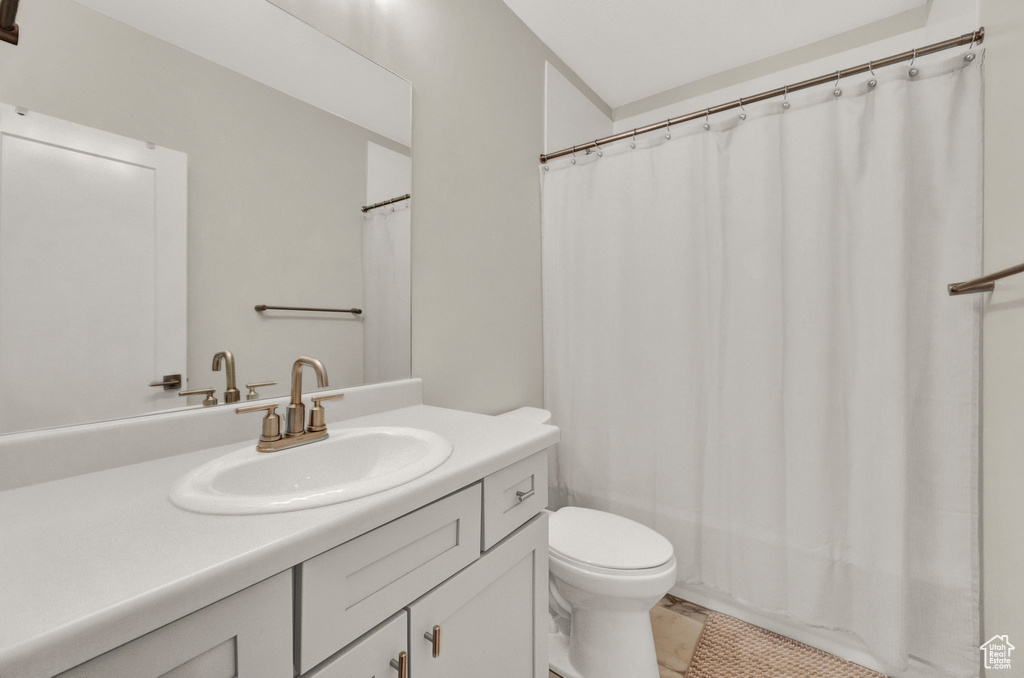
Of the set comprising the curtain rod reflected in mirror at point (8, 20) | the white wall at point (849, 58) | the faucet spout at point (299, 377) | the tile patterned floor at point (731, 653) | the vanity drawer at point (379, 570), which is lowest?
the tile patterned floor at point (731, 653)

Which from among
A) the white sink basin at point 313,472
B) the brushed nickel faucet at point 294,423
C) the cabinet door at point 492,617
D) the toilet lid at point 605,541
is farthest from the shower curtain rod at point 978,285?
the brushed nickel faucet at point 294,423

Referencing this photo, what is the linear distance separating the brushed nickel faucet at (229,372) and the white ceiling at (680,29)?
1.75 meters

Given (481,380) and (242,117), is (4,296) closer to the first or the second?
(242,117)

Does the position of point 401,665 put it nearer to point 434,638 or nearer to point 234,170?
point 434,638

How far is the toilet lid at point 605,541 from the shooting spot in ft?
4.17

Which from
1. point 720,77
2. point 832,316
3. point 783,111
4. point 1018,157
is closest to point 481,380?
point 832,316

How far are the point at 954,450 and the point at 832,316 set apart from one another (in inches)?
18.8

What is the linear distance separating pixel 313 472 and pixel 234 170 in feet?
2.29

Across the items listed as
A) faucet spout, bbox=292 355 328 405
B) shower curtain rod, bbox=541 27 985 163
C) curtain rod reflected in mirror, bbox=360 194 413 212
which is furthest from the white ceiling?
faucet spout, bbox=292 355 328 405

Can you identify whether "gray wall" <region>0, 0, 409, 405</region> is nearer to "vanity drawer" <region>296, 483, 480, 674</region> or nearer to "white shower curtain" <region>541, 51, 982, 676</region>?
"vanity drawer" <region>296, 483, 480, 674</region>

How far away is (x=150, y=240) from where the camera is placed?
0.85 meters

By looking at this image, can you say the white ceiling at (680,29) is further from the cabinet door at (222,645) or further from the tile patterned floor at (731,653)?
the tile patterned floor at (731,653)

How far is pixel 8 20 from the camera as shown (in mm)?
550

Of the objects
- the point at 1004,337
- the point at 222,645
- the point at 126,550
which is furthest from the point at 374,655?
the point at 1004,337
